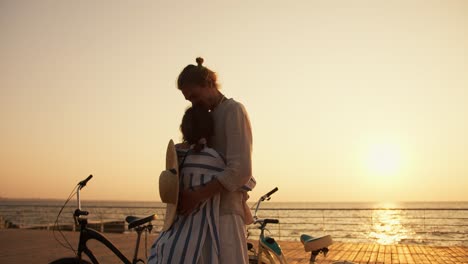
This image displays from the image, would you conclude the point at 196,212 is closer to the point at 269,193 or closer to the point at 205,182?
the point at 205,182

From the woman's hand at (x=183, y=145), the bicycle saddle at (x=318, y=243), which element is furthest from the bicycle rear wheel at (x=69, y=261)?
the woman's hand at (x=183, y=145)

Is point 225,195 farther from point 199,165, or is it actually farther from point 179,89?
point 179,89

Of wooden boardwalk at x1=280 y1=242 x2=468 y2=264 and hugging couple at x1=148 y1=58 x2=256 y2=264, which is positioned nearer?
hugging couple at x1=148 y1=58 x2=256 y2=264

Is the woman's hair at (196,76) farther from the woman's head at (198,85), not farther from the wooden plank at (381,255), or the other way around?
the wooden plank at (381,255)

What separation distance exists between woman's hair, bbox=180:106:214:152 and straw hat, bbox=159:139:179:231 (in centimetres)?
8

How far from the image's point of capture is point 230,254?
1.72m

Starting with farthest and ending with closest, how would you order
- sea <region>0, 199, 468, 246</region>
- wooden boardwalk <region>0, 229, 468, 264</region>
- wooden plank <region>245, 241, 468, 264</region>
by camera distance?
sea <region>0, 199, 468, 246</region> → wooden boardwalk <region>0, 229, 468, 264</region> → wooden plank <region>245, 241, 468, 264</region>

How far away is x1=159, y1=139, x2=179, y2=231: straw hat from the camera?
1.73 m

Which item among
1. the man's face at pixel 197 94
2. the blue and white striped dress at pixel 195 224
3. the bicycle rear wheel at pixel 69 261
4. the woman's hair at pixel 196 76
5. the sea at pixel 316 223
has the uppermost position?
the woman's hair at pixel 196 76

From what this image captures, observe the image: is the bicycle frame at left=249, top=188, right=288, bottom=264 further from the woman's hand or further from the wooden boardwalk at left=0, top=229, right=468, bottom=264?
the wooden boardwalk at left=0, top=229, right=468, bottom=264

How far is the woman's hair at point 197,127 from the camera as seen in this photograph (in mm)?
1799

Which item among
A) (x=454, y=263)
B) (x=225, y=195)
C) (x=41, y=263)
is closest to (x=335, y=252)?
(x=454, y=263)

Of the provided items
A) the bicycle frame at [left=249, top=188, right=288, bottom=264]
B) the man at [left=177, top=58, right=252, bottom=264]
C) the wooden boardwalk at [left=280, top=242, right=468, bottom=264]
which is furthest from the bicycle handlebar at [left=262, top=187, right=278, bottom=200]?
the wooden boardwalk at [left=280, top=242, right=468, bottom=264]

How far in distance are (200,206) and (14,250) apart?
372 inches
